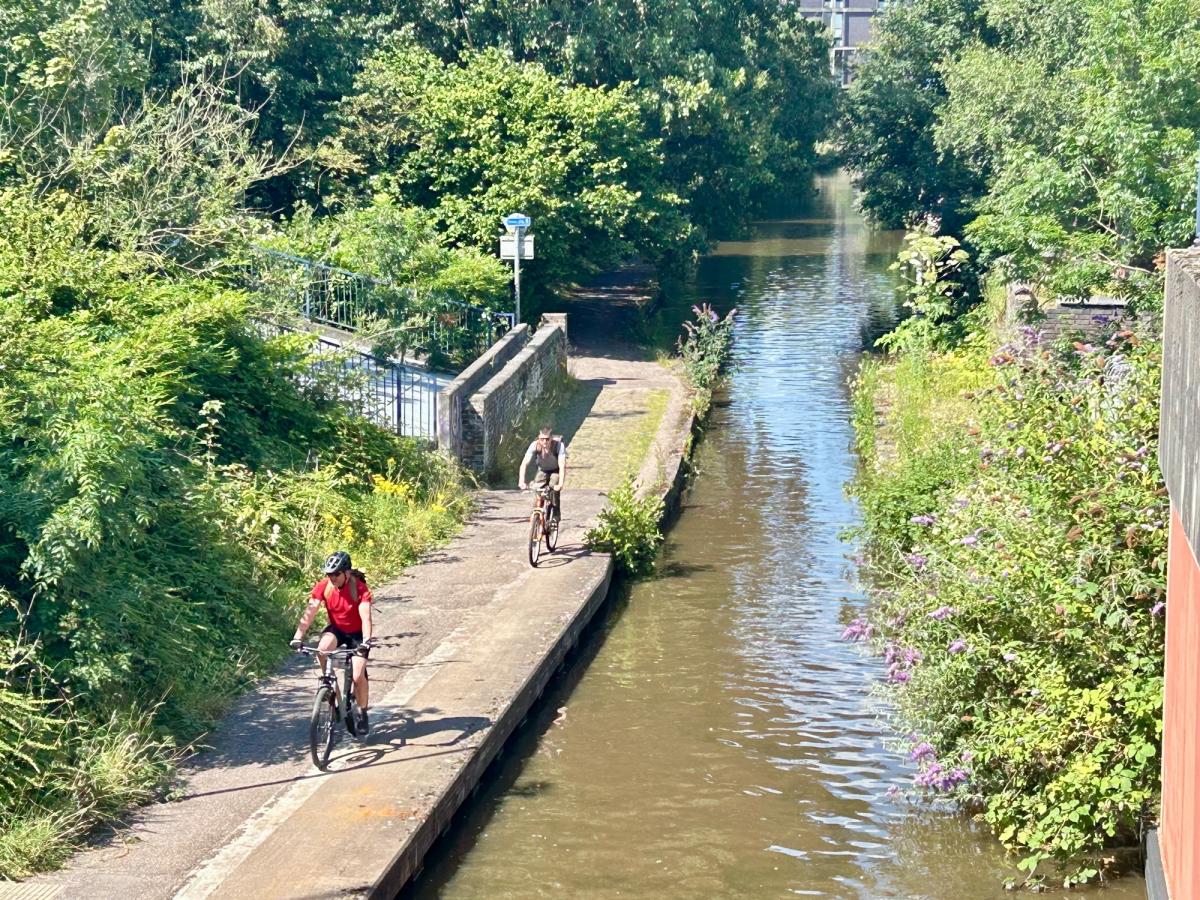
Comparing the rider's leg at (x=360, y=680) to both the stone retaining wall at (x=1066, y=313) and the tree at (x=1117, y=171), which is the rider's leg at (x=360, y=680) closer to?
the tree at (x=1117, y=171)

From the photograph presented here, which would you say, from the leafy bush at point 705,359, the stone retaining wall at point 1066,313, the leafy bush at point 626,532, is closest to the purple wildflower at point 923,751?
the leafy bush at point 626,532

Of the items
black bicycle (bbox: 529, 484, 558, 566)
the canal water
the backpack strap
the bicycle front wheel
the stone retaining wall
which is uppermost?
the stone retaining wall

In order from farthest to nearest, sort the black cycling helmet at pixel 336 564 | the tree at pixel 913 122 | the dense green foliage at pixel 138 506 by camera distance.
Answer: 1. the tree at pixel 913 122
2. the black cycling helmet at pixel 336 564
3. the dense green foliage at pixel 138 506

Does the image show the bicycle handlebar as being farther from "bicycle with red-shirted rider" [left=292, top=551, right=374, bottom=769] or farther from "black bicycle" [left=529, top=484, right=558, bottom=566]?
"black bicycle" [left=529, top=484, right=558, bottom=566]

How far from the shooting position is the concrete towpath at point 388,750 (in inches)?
386

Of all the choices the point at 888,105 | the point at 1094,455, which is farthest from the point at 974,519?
the point at 888,105

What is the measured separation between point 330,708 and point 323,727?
14cm

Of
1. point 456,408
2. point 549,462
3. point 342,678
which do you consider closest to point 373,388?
point 456,408

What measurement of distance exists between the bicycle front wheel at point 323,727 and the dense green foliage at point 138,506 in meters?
1.03

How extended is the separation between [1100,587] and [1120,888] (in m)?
1.97

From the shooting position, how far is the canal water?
11.1 m

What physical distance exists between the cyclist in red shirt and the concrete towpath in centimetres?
54

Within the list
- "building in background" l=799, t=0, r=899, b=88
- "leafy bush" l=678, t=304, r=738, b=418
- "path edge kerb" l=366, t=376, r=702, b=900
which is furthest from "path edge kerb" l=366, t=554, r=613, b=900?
"building in background" l=799, t=0, r=899, b=88

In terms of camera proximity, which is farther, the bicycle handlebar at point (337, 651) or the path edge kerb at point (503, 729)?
the bicycle handlebar at point (337, 651)
